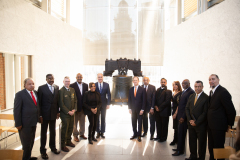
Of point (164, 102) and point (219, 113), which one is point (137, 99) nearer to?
point (164, 102)

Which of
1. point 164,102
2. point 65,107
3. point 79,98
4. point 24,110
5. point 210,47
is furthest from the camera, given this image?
point 210,47

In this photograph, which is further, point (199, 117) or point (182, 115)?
point (182, 115)

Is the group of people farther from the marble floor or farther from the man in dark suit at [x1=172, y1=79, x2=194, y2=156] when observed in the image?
the marble floor

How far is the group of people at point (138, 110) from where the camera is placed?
2637 mm

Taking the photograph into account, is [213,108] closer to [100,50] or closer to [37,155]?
[37,155]

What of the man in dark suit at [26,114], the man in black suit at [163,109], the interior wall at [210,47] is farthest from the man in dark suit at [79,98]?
the interior wall at [210,47]

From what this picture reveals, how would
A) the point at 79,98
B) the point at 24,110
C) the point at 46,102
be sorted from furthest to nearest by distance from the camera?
1. the point at 79,98
2. the point at 46,102
3. the point at 24,110

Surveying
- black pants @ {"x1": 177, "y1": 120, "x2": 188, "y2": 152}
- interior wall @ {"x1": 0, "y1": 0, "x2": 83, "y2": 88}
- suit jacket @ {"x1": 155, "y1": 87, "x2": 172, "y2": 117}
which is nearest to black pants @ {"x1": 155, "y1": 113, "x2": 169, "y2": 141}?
suit jacket @ {"x1": 155, "y1": 87, "x2": 172, "y2": 117}

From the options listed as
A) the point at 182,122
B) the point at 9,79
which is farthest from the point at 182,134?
the point at 9,79

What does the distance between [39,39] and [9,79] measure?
1.15 meters

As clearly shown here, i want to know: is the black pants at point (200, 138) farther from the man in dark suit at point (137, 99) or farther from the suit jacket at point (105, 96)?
the suit jacket at point (105, 96)

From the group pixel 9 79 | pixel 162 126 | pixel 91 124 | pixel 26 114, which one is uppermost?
pixel 9 79

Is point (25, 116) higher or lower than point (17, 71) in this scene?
lower

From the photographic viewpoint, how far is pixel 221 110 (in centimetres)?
258
